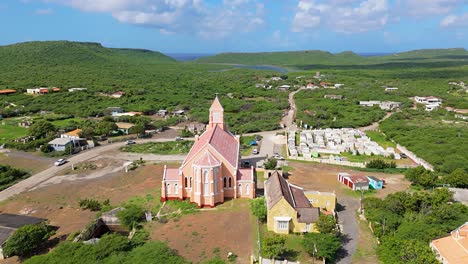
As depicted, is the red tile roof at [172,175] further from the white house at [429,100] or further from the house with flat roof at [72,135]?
the white house at [429,100]

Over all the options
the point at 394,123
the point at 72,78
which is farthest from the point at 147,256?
the point at 72,78

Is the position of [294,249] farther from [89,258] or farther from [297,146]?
[297,146]

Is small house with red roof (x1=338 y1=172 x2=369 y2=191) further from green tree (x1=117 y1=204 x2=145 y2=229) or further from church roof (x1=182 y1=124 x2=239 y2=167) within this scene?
green tree (x1=117 y1=204 x2=145 y2=229)

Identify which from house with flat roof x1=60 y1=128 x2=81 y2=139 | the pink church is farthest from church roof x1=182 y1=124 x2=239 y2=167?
house with flat roof x1=60 y1=128 x2=81 y2=139

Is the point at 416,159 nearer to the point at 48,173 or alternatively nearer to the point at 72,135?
the point at 48,173

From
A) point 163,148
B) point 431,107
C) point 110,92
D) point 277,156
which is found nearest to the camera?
point 277,156

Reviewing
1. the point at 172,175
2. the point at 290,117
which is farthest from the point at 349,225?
the point at 290,117
